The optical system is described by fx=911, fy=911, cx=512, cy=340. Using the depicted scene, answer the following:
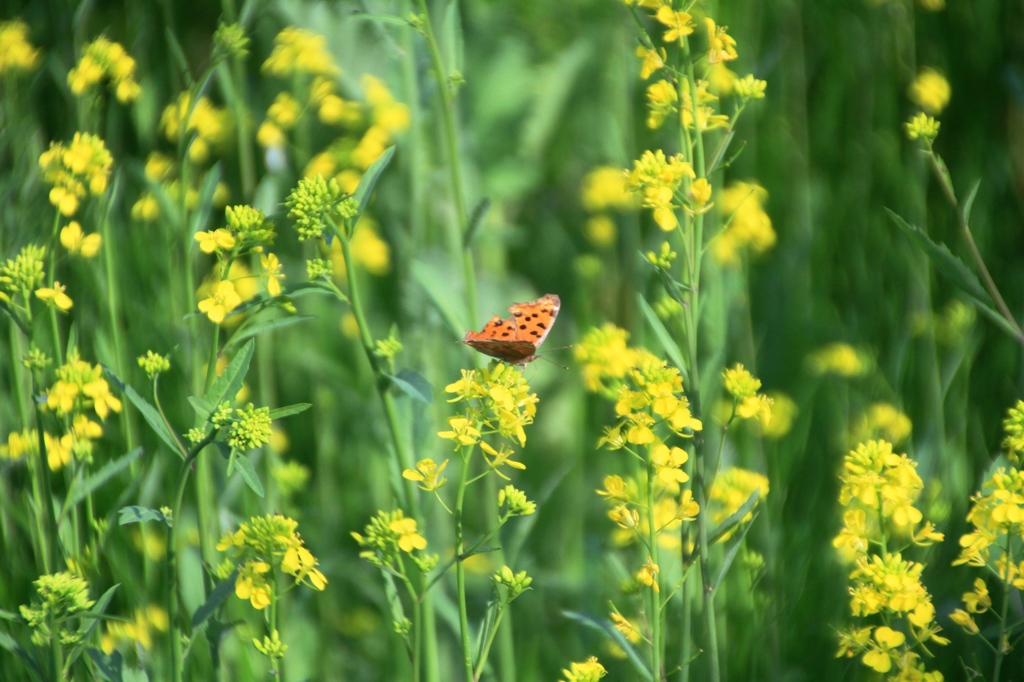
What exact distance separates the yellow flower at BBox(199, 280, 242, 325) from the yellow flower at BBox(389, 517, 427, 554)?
0.28 meters

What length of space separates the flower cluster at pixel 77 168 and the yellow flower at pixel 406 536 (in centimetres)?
61

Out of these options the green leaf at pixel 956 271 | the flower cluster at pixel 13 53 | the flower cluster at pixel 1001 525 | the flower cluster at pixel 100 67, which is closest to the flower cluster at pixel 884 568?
the flower cluster at pixel 1001 525

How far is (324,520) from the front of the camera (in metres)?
1.47

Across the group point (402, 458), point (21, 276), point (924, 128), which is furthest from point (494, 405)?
point (924, 128)

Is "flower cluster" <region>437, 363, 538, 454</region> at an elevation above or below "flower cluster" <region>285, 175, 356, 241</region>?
below

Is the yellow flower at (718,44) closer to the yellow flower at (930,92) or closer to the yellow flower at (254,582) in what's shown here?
the yellow flower at (254,582)

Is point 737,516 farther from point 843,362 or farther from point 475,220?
point 843,362

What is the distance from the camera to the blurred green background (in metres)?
1.36

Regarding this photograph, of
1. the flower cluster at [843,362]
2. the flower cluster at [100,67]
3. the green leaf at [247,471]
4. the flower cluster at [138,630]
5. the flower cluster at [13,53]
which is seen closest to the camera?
the green leaf at [247,471]

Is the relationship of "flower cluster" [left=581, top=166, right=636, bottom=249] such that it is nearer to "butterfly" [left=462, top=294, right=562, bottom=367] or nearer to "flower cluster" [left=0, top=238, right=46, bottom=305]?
"butterfly" [left=462, top=294, right=562, bottom=367]

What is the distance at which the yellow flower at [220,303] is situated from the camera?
3.04ft

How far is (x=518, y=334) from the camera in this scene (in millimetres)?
1101

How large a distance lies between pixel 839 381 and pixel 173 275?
1175 millimetres

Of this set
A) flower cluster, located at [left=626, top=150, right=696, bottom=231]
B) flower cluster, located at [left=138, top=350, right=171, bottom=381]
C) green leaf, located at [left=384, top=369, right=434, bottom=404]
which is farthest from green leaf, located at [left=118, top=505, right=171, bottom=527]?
flower cluster, located at [left=626, top=150, right=696, bottom=231]
